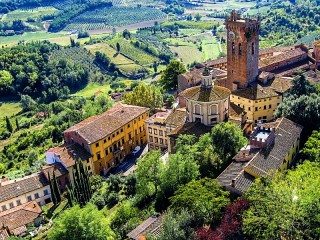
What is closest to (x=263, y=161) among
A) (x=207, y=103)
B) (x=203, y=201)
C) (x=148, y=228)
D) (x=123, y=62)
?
(x=203, y=201)

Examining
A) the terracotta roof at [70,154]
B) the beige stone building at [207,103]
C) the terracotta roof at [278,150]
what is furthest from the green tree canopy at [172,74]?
the terracotta roof at [278,150]

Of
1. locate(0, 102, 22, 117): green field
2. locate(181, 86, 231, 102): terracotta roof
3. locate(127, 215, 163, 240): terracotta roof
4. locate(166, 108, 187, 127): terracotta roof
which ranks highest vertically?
locate(181, 86, 231, 102): terracotta roof

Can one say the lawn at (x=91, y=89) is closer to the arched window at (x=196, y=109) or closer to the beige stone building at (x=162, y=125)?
the beige stone building at (x=162, y=125)

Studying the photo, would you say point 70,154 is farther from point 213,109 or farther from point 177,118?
point 213,109

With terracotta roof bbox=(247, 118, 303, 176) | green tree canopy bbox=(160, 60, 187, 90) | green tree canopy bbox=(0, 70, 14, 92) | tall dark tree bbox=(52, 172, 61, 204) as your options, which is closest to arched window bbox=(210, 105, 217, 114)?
terracotta roof bbox=(247, 118, 303, 176)

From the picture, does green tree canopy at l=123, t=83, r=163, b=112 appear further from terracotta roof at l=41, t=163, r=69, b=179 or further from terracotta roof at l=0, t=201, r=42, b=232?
terracotta roof at l=0, t=201, r=42, b=232

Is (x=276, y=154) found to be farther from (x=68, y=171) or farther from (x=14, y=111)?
(x=14, y=111)
